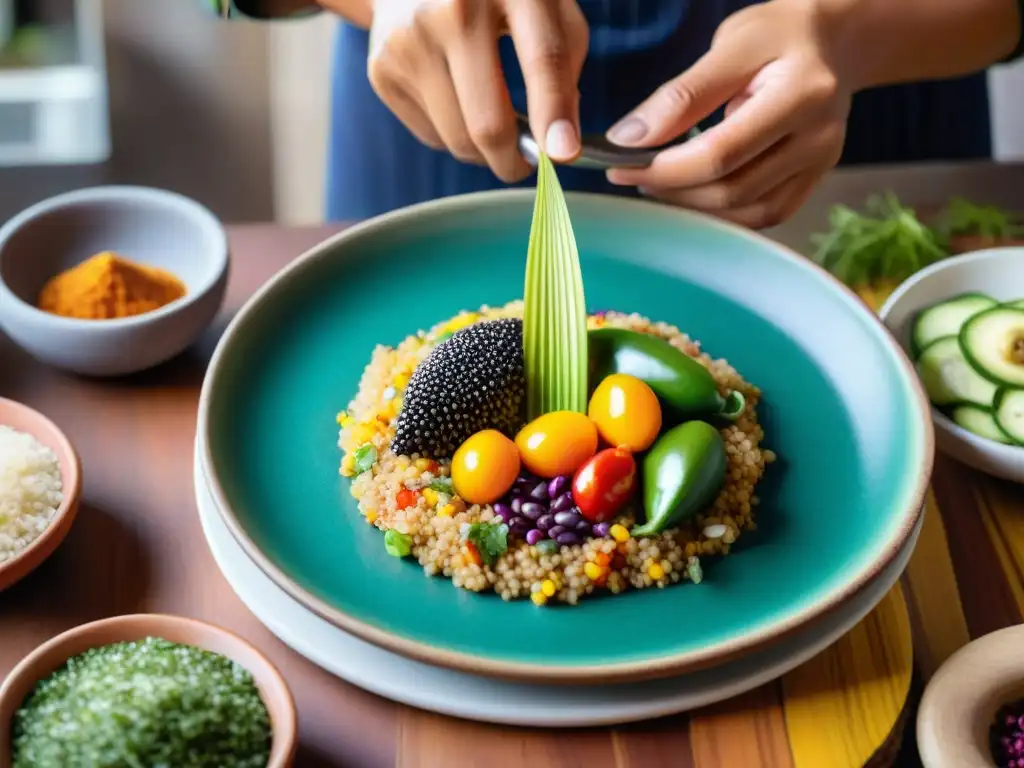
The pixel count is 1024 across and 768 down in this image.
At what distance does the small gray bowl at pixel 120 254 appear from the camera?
130 centimetres

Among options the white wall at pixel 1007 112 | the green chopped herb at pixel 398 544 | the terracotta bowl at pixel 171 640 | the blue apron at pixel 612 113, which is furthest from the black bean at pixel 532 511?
the white wall at pixel 1007 112

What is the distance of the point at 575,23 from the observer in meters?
1.35

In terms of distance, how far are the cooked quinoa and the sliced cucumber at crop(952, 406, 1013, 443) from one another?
0.84ft

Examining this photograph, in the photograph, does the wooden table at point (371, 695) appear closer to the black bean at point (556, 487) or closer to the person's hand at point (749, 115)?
the black bean at point (556, 487)

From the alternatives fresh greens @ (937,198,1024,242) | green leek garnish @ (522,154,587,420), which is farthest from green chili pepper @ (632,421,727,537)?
fresh greens @ (937,198,1024,242)

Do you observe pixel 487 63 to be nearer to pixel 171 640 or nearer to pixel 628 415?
pixel 628 415

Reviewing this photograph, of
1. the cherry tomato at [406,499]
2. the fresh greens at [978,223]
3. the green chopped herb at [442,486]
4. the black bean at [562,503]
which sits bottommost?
the cherry tomato at [406,499]

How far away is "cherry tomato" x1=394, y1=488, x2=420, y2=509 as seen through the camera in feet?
3.73

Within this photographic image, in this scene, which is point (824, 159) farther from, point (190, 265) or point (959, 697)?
point (190, 265)

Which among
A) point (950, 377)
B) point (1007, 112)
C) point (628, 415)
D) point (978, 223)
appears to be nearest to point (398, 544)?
point (628, 415)

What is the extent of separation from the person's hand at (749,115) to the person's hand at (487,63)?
116mm

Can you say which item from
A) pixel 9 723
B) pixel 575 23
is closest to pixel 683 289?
pixel 575 23

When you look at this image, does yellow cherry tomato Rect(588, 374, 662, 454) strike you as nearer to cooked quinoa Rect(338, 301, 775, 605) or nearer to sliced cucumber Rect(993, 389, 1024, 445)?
cooked quinoa Rect(338, 301, 775, 605)

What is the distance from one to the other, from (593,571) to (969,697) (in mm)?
357
